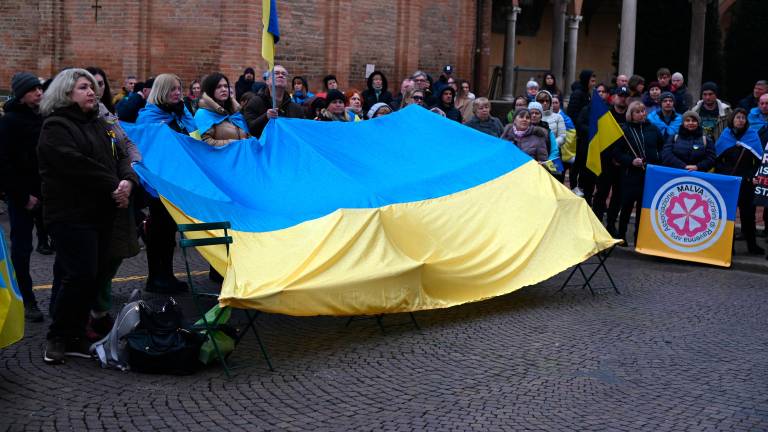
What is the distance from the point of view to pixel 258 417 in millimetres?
5895

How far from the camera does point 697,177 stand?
38.8 feet

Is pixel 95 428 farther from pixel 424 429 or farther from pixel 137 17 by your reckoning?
pixel 137 17

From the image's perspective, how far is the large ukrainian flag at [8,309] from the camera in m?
6.16

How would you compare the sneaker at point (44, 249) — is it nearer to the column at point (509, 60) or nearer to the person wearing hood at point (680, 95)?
the person wearing hood at point (680, 95)

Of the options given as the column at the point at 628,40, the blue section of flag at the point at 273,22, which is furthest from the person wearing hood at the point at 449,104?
the column at the point at 628,40

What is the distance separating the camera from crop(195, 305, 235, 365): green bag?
266 inches

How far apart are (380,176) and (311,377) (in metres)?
2.79

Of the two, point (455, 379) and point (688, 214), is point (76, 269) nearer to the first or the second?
point (455, 379)

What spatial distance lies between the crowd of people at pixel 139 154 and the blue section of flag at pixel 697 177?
369 mm

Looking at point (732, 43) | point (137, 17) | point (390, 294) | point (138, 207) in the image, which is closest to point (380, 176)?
point (390, 294)

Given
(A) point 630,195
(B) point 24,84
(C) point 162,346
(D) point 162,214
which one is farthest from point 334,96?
(C) point 162,346

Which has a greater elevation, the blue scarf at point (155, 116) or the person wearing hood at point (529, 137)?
the blue scarf at point (155, 116)

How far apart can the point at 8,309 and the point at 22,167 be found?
2.29m

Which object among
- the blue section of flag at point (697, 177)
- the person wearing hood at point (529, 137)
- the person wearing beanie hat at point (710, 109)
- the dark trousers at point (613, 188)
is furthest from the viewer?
the person wearing beanie hat at point (710, 109)
